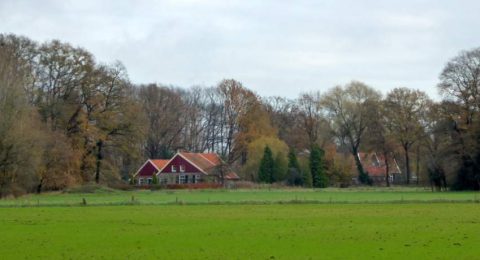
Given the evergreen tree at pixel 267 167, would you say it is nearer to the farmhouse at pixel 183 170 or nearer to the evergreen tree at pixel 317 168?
the evergreen tree at pixel 317 168

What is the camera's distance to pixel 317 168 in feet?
329

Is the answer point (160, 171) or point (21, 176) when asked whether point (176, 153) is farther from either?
point (21, 176)

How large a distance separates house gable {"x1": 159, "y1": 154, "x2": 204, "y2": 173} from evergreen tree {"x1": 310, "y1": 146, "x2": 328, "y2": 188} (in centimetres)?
1720

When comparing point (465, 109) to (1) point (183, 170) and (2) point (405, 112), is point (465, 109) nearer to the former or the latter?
(2) point (405, 112)

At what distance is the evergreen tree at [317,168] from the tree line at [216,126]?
0.15m

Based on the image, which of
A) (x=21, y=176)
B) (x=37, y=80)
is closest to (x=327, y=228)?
(x=21, y=176)

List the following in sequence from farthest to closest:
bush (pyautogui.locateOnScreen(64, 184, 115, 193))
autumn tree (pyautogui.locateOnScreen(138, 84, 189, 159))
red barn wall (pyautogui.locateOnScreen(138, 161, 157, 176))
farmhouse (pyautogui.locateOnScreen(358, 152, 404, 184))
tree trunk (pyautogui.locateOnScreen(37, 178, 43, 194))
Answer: farmhouse (pyautogui.locateOnScreen(358, 152, 404, 184))
autumn tree (pyautogui.locateOnScreen(138, 84, 189, 159))
red barn wall (pyautogui.locateOnScreen(138, 161, 157, 176))
bush (pyautogui.locateOnScreen(64, 184, 115, 193))
tree trunk (pyautogui.locateOnScreen(37, 178, 43, 194))

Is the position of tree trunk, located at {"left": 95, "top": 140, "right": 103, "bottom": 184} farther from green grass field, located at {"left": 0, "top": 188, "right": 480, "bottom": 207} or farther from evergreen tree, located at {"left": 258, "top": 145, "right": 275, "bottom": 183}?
evergreen tree, located at {"left": 258, "top": 145, "right": 275, "bottom": 183}

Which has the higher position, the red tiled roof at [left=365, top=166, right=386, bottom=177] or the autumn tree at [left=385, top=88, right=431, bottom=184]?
the autumn tree at [left=385, top=88, right=431, bottom=184]

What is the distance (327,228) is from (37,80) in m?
55.0

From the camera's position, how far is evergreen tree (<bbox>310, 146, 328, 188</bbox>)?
100 m

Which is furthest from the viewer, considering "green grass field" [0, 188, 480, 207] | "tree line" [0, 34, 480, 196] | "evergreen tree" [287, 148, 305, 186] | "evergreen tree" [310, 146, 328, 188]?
"evergreen tree" [287, 148, 305, 186]

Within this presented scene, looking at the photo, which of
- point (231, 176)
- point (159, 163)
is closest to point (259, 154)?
point (231, 176)

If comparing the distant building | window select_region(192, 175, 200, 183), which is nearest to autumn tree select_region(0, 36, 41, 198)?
window select_region(192, 175, 200, 183)
